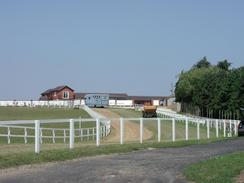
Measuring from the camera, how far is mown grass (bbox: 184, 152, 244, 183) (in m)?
13.5

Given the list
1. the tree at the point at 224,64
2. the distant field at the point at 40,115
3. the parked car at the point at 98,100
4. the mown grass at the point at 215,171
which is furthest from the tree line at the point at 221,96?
the mown grass at the point at 215,171

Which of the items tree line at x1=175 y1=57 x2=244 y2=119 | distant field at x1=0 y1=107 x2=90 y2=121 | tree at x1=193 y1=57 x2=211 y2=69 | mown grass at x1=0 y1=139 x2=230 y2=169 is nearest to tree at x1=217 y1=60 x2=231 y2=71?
tree at x1=193 y1=57 x2=211 y2=69

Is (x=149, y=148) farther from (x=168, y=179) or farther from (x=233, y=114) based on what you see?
(x=233, y=114)

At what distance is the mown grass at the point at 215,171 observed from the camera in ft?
44.3

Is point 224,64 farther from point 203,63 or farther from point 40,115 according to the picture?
point 40,115

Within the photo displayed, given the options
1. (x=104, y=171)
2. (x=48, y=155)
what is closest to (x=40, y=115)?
(x=48, y=155)

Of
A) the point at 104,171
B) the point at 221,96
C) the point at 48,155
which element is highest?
the point at 221,96

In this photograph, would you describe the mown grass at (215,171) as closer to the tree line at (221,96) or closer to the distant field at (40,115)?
the distant field at (40,115)

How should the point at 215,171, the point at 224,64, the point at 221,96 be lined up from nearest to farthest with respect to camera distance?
the point at 215,171
the point at 221,96
the point at 224,64

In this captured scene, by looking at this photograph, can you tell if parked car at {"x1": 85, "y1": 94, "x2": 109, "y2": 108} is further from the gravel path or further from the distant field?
the gravel path

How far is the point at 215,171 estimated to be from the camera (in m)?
14.9

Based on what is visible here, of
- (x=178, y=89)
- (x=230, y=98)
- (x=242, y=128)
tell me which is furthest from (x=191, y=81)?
(x=242, y=128)

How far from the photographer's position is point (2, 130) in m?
47.3

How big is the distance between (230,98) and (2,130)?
52.4m
